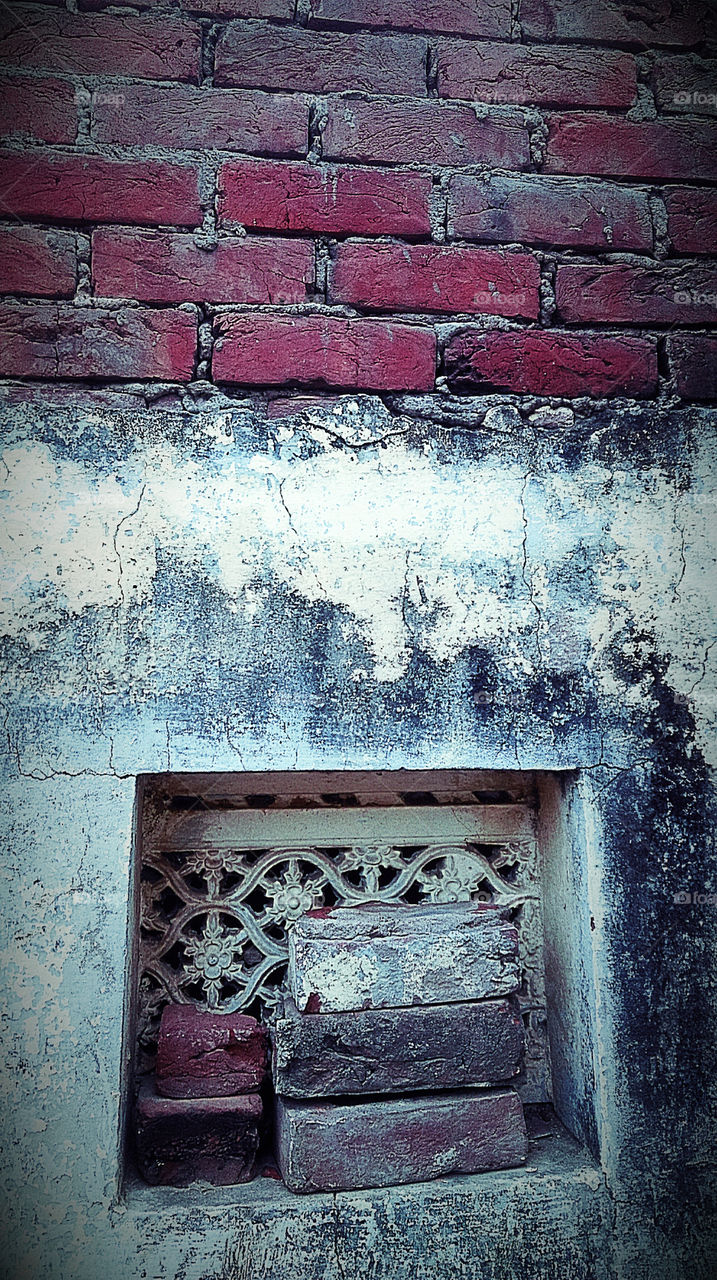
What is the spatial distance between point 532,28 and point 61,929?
1950 mm

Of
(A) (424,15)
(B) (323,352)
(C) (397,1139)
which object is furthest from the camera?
(A) (424,15)

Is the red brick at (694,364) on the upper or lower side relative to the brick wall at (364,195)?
lower

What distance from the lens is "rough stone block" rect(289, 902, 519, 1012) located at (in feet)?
4.63

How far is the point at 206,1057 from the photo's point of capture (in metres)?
1.44

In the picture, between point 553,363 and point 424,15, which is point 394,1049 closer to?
point 553,363

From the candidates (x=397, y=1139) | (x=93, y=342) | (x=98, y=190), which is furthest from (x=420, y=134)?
(x=397, y=1139)

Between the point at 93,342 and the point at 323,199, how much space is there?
1.69ft

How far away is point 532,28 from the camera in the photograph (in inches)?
64.4

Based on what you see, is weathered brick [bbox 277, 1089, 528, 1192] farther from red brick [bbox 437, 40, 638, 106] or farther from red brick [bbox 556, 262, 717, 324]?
red brick [bbox 437, 40, 638, 106]

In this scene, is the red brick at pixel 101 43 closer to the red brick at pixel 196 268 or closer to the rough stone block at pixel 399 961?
the red brick at pixel 196 268

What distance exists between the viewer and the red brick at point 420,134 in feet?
5.10

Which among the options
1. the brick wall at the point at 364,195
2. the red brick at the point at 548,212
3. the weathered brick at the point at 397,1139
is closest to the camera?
the weathered brick at the point at 397,1139

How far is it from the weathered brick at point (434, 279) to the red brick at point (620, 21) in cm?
50

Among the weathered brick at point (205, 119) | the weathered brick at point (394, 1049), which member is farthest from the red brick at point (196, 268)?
the weathered brick at point (394, 1049)
